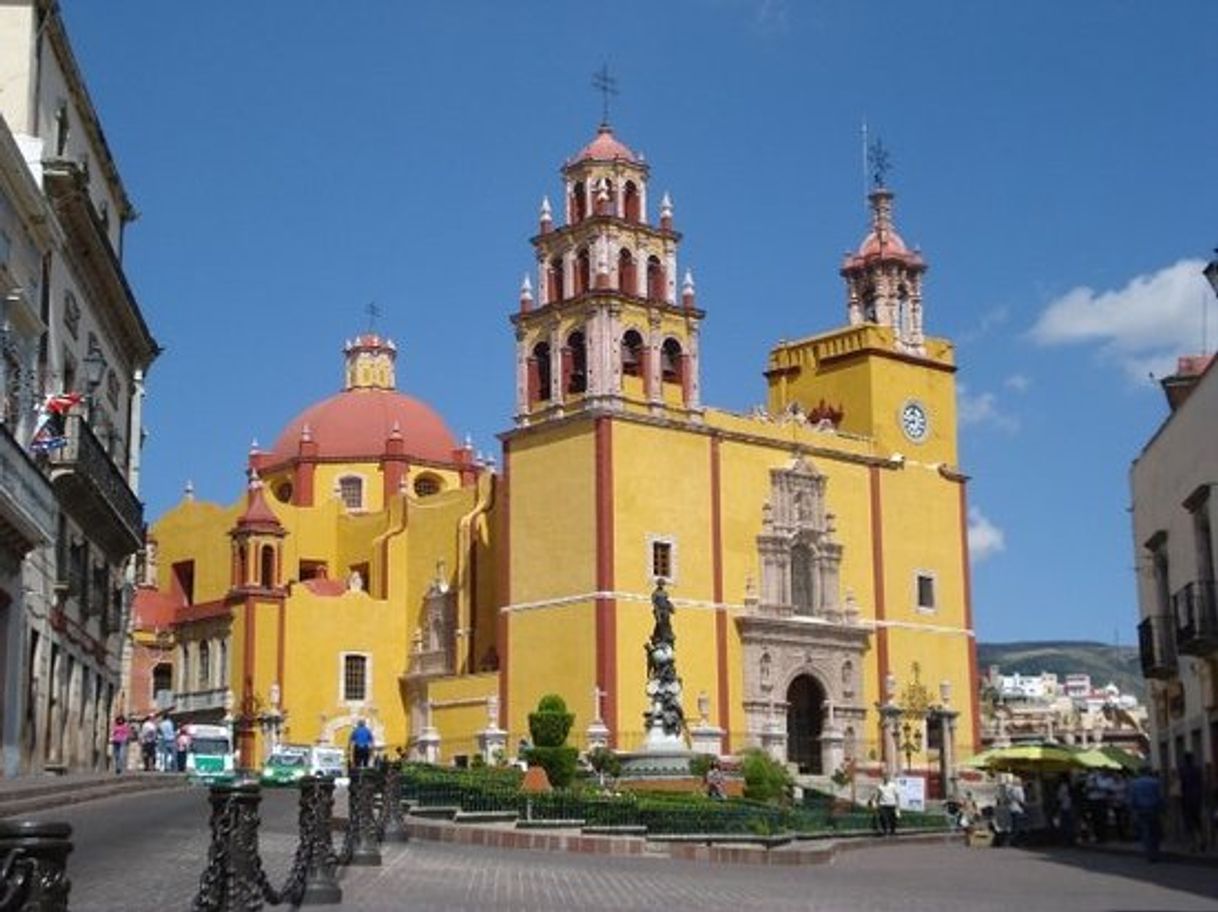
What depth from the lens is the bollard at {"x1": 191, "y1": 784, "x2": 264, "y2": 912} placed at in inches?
380

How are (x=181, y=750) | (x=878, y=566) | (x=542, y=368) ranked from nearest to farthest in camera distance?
(x=181, y=750) < (x=542, y=368) < (x=878, y=566)

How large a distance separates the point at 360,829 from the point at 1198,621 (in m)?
13.6

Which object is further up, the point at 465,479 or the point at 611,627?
the point at 465,479

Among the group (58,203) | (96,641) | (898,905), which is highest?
(58,203)

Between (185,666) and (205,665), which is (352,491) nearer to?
(185,666)

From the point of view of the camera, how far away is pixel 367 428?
68125 mm

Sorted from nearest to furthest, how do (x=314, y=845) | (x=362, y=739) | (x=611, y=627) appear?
(x=314, y=845), (x=362, y=739), (x=611, y=627)

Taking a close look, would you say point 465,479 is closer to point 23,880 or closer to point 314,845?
point 314,845

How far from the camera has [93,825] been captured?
20.2 meters

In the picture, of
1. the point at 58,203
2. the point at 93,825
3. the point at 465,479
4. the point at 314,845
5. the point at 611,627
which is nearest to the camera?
the point at 314,845

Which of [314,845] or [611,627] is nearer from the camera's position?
[314,845]

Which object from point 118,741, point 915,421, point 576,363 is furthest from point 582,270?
point 118,741

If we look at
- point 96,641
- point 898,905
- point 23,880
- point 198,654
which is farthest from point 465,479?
point 23,880

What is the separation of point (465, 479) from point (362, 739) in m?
37.0
